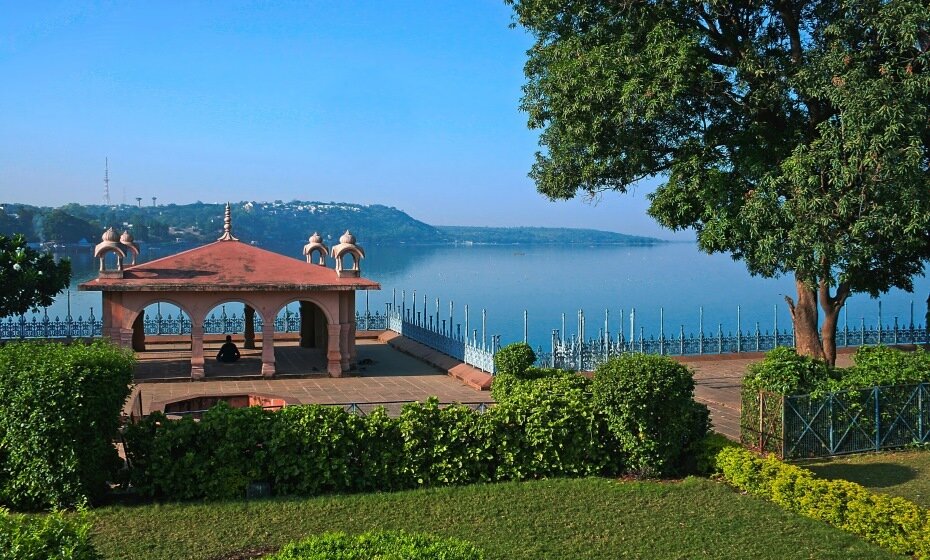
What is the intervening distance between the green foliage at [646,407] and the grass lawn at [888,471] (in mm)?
2214

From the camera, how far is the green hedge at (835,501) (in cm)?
908

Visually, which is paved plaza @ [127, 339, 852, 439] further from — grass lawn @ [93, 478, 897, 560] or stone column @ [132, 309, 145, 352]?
grass lawn @ [93, 478, 897, 560]

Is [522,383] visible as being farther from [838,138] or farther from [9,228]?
[9,228]

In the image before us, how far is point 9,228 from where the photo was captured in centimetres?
8888

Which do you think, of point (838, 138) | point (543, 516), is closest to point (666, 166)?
point (838, 138)

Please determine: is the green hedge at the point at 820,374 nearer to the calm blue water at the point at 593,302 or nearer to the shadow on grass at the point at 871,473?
the shadow on grass at the point at 871,473

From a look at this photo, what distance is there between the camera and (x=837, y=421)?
1268 centimetres

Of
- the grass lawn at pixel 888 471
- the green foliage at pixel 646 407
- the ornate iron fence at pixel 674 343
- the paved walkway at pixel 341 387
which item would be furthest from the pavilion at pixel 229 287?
the grass lawn at pixel 888 471

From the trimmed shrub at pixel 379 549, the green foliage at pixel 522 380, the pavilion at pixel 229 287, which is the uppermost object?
the pavilion at pixel 229 287

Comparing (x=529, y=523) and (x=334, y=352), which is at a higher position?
(x=334, y=352)

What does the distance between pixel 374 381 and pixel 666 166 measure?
30.0ft

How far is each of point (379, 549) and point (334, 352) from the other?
1593 cm

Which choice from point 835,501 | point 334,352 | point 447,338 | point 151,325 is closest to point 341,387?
point 334,352

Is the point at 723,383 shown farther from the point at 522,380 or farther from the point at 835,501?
the point at 835,501
